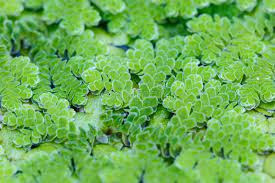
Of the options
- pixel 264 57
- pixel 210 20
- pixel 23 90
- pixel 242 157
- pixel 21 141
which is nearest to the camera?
pixel 242 157

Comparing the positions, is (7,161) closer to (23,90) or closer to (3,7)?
(23,90)

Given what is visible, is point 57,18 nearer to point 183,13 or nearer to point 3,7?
point 3,7

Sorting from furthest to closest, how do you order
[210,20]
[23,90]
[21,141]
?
[210,20] → [23,90] → [21,141]

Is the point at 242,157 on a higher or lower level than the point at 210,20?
lower

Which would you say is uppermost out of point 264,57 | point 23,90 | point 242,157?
point 264,57

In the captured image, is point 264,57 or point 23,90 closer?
point 23,90

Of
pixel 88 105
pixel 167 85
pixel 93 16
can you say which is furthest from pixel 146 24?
pixel 88 105

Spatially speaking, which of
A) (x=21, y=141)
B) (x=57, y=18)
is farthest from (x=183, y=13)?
(x=21, y=141)
